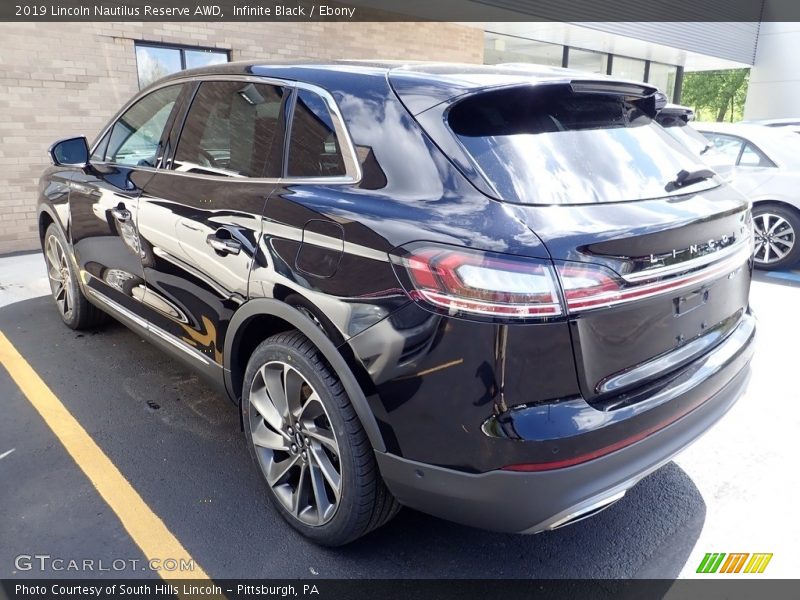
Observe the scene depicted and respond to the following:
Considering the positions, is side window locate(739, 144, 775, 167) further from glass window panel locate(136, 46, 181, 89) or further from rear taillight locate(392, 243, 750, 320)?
glass window panel locate(136, 46, 181, 89)

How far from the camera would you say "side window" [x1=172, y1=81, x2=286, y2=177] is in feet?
8.73

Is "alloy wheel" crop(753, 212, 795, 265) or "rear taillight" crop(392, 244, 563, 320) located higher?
"rear taillight" crop(392, 244, 563, 320)

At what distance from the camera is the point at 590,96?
2398 millimetres

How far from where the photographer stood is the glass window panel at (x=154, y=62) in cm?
840

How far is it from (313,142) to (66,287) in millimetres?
3163

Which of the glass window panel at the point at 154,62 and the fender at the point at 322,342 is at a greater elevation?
the glass window panel at the point at 154,62

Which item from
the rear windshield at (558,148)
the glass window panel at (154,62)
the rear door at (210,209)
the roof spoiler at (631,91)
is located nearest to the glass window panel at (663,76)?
the glass window panel at (154,62)

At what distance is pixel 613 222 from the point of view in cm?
195

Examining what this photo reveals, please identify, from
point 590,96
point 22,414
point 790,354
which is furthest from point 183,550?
point 790,354

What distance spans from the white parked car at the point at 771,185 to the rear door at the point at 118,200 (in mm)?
5985

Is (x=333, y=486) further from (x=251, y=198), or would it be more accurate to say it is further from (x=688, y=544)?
(x=688, y=544)

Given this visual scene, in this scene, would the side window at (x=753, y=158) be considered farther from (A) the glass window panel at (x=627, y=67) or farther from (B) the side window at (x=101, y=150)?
(A) the glass window panel at (x=627, y=67)

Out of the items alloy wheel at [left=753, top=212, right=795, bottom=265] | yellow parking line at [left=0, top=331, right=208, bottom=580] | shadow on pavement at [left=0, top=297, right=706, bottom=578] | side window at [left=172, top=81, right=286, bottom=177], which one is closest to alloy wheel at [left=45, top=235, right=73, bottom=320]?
yellow parking line at [left=0, top=331, right=208, bottom=580]

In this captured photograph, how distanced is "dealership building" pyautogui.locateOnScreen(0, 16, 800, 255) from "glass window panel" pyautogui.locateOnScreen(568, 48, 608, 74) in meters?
0.66
